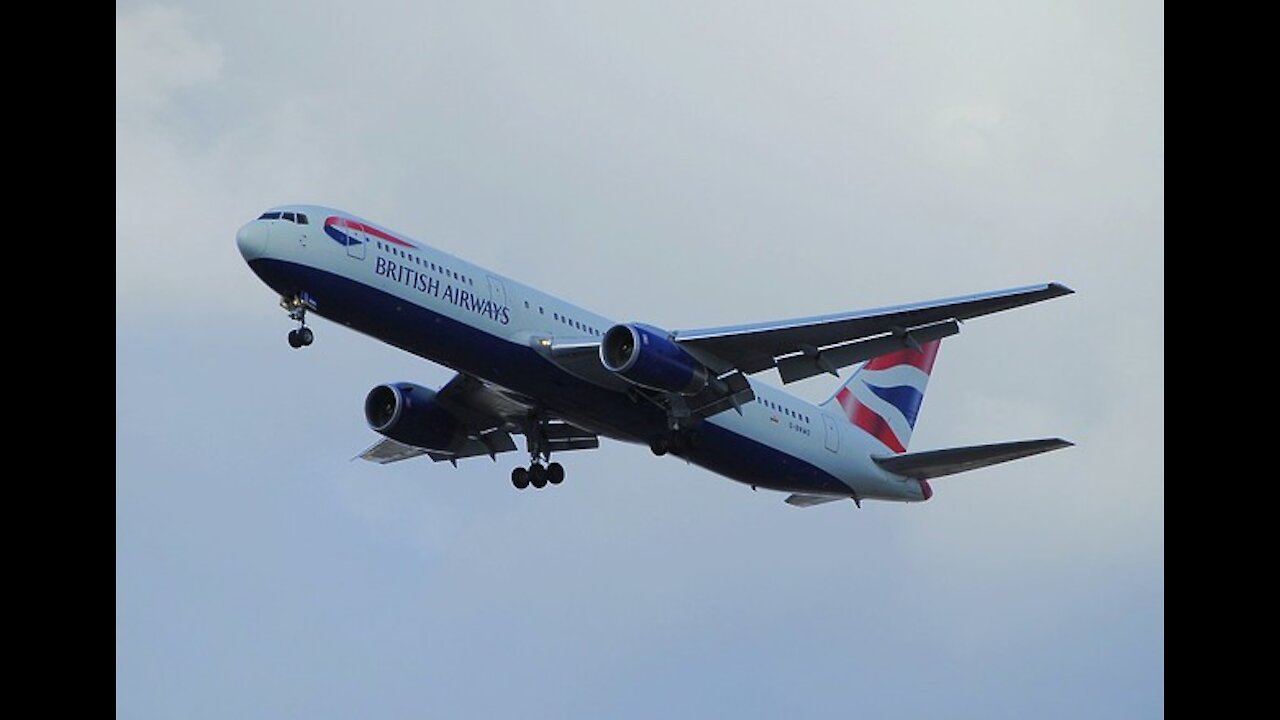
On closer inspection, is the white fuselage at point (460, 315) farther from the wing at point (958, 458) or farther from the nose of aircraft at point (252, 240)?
the wing at point (958, 458)

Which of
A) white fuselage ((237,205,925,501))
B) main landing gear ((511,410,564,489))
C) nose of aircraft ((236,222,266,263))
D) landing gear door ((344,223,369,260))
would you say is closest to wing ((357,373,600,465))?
main landing gear ((511,410,564,489))

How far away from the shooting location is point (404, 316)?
1346 inches

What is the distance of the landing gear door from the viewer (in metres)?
33.9

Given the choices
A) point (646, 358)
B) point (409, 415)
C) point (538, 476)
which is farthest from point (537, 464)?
point (646, 358)

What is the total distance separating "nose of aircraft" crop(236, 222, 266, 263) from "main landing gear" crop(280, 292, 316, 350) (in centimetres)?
106

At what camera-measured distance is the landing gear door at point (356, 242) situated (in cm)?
3394

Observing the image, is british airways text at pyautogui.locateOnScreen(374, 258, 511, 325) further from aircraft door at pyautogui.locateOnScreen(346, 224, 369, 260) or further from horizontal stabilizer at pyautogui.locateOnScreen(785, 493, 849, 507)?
horizontal stabilizer at pyautogui.locateOnScreen(785, 493, 849, 507)

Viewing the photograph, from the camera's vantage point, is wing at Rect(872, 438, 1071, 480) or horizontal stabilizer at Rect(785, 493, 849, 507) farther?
horizontal stabilizer at Rect(785, 493, 849, 507)
